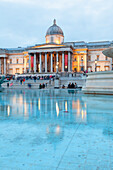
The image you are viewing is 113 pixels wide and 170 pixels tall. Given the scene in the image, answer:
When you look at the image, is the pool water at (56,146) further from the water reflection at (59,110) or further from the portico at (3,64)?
the portico at (3,64)

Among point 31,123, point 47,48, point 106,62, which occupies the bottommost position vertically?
point 31,123

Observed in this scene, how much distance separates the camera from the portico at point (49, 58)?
202 ft

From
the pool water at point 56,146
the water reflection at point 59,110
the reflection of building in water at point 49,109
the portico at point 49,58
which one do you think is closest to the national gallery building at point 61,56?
the portico at point 49,58

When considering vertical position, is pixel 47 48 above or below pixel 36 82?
above

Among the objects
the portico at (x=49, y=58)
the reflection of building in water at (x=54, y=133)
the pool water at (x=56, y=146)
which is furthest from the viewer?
the portico at (x=49, y=58)

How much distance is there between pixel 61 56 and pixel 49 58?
14.2 ft

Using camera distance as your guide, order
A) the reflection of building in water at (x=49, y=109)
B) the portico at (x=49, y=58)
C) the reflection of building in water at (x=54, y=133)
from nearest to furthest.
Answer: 1. the reflection of building in water at (x=54, y=133)
2. the reflection of building in water at (x=49, y=109)
3. the portico at (x=49, y=58)

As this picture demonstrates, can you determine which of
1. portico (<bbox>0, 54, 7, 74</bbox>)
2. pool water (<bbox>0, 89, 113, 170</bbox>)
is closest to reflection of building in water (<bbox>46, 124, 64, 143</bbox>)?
pool water (<bbox>0, 89, 113, 170</bbox>)

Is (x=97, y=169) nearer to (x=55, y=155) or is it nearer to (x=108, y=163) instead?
(x=108, y=163)

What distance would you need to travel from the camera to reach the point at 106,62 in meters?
68.6

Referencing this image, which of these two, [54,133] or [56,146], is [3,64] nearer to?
[54,133]

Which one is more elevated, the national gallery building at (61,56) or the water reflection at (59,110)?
the national gallery building at (61,56)

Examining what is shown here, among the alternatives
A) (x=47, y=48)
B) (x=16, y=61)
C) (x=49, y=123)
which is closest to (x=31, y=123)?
(x=49, y=123)

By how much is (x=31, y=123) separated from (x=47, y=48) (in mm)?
58638
